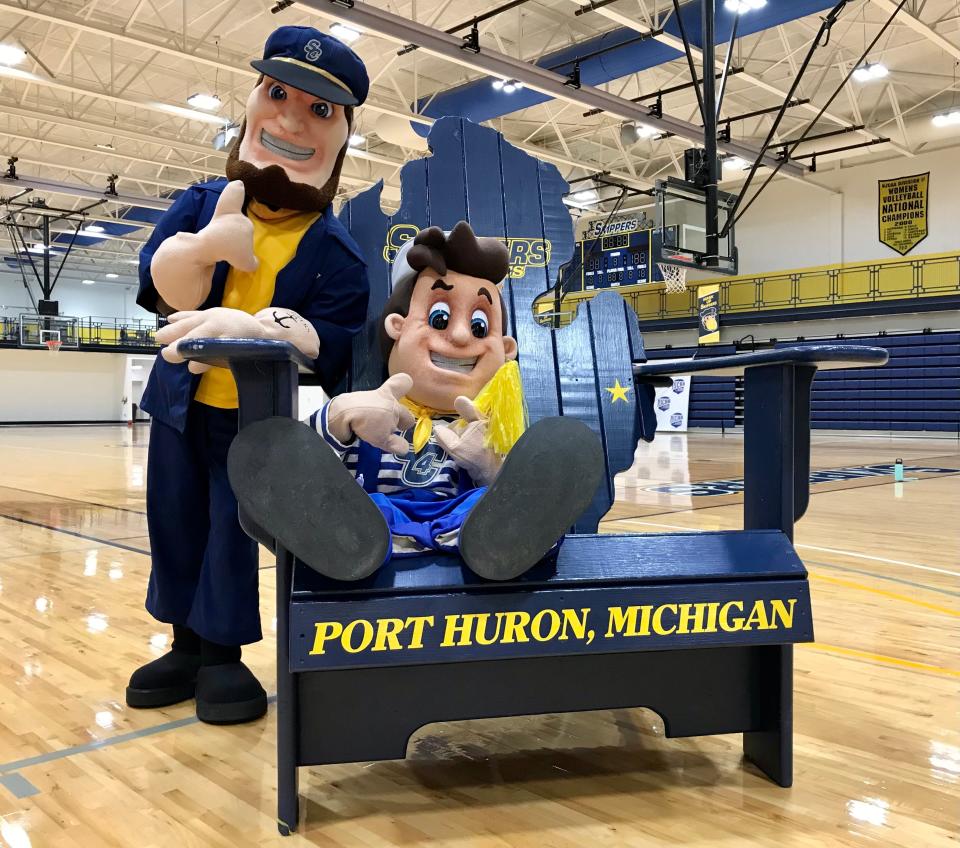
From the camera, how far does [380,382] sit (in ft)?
5.68

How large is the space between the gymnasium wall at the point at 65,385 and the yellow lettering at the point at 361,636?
20.1 metres

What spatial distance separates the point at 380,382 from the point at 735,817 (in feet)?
3.26

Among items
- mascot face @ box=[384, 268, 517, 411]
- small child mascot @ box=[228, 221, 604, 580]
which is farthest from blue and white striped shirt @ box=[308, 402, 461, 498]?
mascot face @ box=[384, 268, 517, 411]

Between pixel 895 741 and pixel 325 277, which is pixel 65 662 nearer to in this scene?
pixel 325 277

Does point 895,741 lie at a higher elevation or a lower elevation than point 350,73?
lower

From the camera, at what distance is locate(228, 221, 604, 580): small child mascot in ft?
3.68

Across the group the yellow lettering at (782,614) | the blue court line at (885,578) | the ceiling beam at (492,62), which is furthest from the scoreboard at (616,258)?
the yellow lettering at (782,614)

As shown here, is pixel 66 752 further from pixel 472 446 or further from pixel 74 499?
pixel 74 499

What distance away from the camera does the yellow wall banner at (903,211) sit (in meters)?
13.5

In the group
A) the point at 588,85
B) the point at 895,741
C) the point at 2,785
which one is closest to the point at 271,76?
the point at 2,785

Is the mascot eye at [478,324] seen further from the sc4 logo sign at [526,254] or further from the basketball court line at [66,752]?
the basketball court line at [66,752]

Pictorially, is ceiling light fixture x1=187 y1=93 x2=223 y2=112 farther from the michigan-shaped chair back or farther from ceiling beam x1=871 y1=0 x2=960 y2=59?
the michigan-shaped chair back

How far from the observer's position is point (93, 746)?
1500mm

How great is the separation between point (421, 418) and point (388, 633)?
1.69ft
